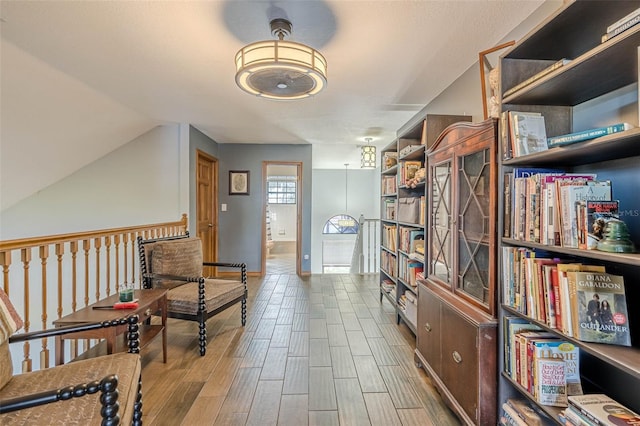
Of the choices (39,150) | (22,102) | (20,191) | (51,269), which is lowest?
(51,269)

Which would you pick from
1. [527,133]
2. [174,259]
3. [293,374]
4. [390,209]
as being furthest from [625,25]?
[174,259]

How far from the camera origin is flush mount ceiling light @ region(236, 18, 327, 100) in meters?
1.63

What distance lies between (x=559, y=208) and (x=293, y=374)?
191 centimetres

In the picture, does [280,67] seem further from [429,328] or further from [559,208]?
[429,328]

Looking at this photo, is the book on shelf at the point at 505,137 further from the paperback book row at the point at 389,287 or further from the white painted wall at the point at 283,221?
the white painted wall at the point at 283,221

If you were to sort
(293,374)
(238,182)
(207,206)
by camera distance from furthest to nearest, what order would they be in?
(238,182)
(207,206)
(293,374)

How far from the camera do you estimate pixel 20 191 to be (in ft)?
11.9

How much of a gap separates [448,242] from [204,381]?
1938 mm

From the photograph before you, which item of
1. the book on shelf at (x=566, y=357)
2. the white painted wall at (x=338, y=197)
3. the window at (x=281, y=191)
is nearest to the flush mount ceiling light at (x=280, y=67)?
the book on shelf at (x=566, y=357)

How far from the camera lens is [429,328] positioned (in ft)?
6.74

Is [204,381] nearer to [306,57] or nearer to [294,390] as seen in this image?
[294,390]

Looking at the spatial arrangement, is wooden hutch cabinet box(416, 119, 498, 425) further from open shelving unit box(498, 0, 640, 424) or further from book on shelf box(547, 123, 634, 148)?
book on shelf box(547, 123, 634, 148)

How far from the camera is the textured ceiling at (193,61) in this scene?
5.68 feet

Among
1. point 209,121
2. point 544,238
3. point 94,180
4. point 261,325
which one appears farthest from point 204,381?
point 94,180
